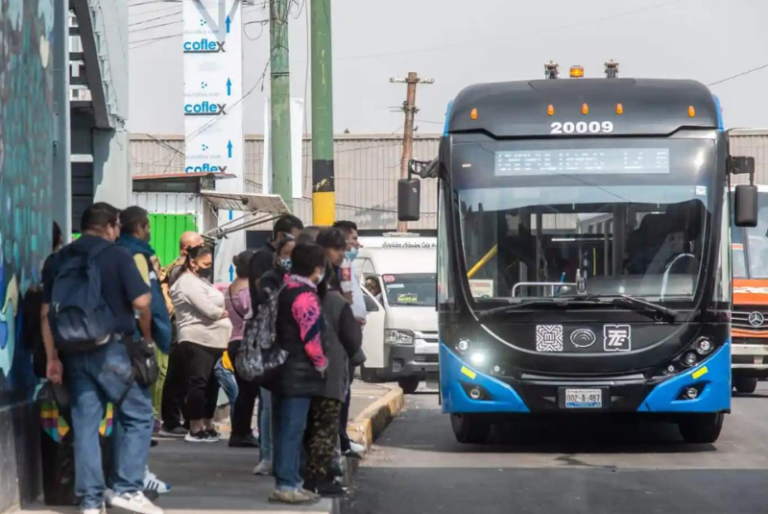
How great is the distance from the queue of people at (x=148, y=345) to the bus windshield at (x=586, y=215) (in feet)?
8.08

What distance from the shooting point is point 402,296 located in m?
22.6

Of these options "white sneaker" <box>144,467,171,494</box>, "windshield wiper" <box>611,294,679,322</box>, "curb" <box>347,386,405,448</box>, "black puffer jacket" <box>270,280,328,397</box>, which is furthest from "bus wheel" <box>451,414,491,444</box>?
"black puffer jacket" <box>270,280,328,397</box>

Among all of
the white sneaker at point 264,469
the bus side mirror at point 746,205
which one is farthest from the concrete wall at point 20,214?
the bus side mirror at point 746,205

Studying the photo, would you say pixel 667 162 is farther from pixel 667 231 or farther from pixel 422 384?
pixel 422 384

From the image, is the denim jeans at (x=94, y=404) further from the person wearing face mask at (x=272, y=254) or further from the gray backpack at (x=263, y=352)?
the person wearing face mask at (x=272, y=254)

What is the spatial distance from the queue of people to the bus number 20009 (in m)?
3.17

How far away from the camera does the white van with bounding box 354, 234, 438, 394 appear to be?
21.2 meters

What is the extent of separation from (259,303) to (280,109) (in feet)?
33.3

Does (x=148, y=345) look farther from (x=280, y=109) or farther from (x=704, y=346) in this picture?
(x=280, y=109)

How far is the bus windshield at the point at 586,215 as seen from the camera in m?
12.5

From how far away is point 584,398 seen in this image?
12.2 metres

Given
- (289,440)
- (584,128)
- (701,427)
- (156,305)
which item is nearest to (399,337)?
(701,427)

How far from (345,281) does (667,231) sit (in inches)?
145

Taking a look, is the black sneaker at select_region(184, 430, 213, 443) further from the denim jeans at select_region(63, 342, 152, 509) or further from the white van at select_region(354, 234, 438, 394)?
the white van at select_region(354, 234, 438, 394)
